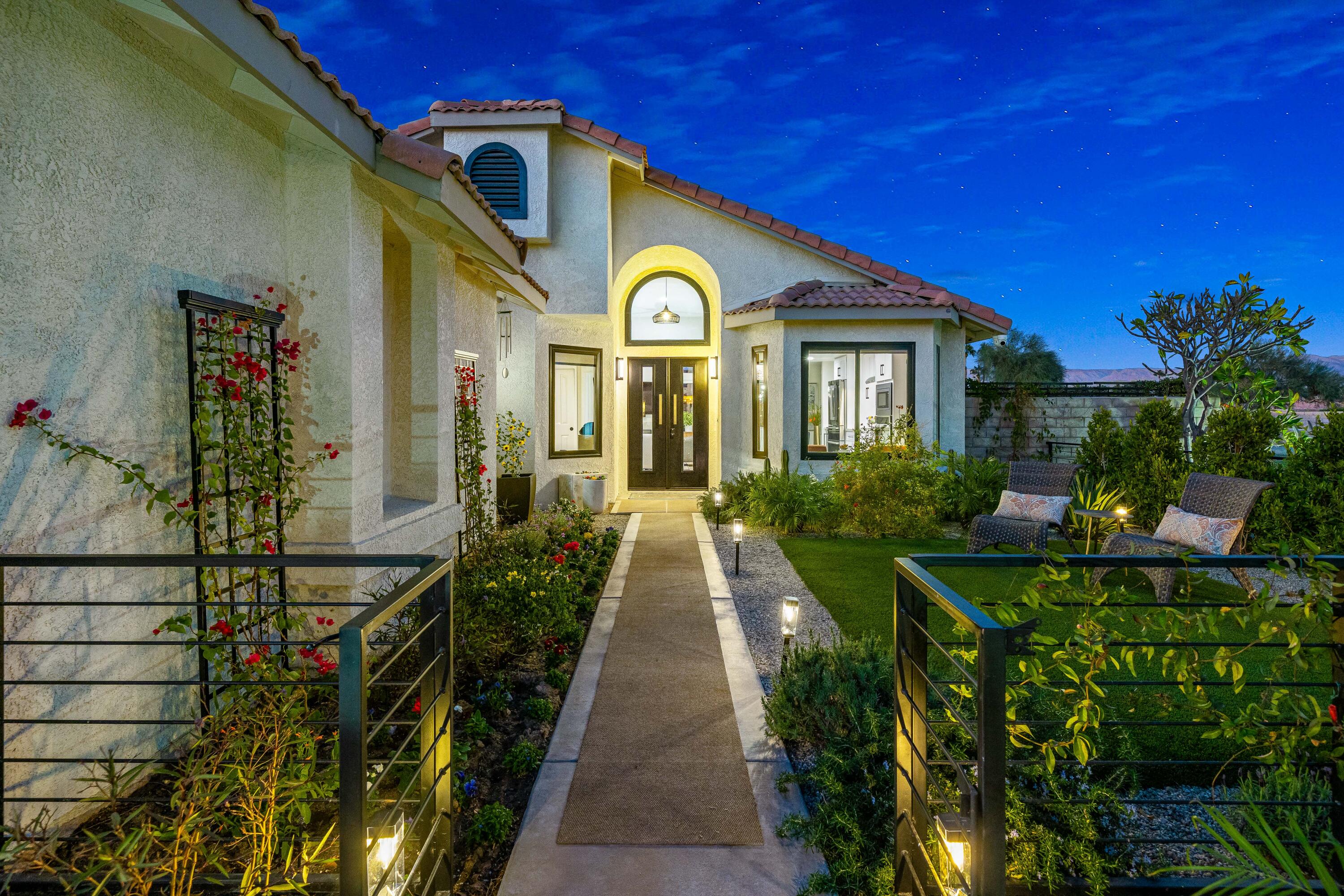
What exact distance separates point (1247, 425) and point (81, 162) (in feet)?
34.8

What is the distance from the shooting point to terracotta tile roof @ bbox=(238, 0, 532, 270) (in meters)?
3.04

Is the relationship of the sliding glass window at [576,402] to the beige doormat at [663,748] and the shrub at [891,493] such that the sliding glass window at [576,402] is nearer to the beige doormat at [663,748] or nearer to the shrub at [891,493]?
the shrub at [891,493]

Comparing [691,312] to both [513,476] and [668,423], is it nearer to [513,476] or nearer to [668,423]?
[668,423]

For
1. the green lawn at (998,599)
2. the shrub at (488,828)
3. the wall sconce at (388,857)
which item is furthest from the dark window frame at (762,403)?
the wall sconce at (388,857)

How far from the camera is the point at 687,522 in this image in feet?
34.6

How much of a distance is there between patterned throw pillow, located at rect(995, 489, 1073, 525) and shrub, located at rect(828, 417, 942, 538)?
1296 mm

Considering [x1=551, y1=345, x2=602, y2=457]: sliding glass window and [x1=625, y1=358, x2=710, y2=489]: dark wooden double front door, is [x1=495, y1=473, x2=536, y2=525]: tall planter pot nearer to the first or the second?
[x1=551, y1=345, x2=602, y2=457]: sliding glass window

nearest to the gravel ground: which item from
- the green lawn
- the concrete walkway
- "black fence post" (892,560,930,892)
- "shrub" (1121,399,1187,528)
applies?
the green lawn

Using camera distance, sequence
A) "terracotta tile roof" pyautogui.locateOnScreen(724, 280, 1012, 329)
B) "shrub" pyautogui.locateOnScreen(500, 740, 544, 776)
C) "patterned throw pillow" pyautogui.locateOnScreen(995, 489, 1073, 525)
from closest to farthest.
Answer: "shrub" pyautogui.locateOnScreen(500, 740, 544, 776), "patterned throw pillow" pyautogui.locateOnScreen(995, 489, 1073, 525), "terracotta tile roof" pyautogui.locateOnScreen(724, 280, 1012, 329)

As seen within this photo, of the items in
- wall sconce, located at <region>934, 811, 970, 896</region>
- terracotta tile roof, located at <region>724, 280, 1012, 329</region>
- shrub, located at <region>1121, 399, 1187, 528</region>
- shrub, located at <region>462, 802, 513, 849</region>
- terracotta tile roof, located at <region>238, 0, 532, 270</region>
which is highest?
terracotta tile roof, located at <region>724, 280, 1012, 329</region>

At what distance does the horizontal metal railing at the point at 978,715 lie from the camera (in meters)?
1.50

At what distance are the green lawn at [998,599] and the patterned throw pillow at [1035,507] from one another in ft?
2.31

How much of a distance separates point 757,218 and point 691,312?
2.29 meters

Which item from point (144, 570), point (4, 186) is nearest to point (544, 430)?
point (144, 570)
